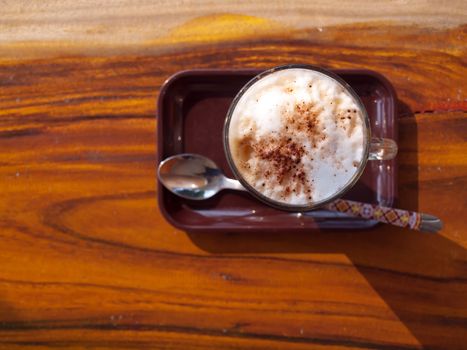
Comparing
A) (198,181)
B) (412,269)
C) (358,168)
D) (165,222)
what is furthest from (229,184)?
(412,269)

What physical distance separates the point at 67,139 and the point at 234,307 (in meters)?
0.60

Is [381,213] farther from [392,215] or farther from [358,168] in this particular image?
[358,168]

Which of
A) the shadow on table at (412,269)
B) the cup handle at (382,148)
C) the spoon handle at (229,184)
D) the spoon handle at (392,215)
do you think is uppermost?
the cup handle at (382,148)

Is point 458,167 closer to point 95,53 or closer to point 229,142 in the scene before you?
point 229,142

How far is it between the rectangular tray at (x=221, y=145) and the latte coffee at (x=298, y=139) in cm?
16

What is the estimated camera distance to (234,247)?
1.13 metres

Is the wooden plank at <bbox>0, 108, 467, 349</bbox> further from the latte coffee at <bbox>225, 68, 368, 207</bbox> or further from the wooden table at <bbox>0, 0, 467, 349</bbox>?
the latte coffee at <bbox>225, 68, 368, 207</bbox>

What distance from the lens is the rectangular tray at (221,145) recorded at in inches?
42.3

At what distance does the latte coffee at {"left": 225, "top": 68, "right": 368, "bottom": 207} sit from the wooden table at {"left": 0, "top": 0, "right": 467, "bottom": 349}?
230 mm

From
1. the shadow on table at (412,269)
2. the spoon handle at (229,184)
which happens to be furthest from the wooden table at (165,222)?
the spoon handle at (229,184)

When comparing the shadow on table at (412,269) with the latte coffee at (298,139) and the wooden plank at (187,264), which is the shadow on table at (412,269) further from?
the latte coffee at (298,139)

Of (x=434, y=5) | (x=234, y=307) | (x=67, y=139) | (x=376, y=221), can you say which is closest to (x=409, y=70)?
(x=434, y=5)

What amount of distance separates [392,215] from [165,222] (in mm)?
540

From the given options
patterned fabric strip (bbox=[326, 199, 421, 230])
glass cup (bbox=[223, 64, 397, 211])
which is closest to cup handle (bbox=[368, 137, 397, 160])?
glass cup (bbox=[223, 64, 397, 211])
